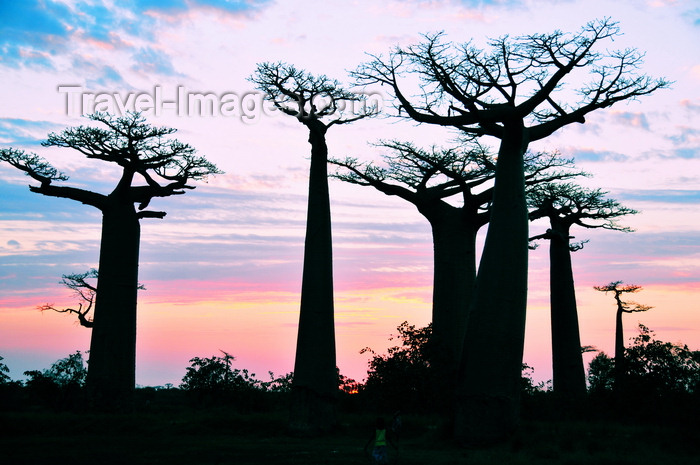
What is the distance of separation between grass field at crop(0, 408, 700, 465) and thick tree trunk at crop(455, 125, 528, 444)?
44cm

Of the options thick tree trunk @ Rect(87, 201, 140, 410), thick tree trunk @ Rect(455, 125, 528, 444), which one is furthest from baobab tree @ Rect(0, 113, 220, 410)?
thick tree trunk @ Rect(455, 125, 528, 444)

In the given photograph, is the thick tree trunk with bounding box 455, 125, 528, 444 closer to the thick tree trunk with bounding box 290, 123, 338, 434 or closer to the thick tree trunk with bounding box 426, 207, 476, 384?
the thick tree trunk with bounding box 290, 123, 338, 434

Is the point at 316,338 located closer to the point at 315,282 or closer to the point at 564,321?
the point at 315,282

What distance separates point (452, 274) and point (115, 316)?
29.1 feet

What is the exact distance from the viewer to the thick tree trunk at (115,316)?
18.4 metres

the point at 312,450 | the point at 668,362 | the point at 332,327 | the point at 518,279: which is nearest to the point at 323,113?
the point at 332,327

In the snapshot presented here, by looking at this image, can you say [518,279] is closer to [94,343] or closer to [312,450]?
[312,450]

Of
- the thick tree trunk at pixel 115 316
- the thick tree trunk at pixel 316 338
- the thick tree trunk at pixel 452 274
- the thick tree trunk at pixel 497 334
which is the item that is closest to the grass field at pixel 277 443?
the thick tree trunk at pixel 497 334

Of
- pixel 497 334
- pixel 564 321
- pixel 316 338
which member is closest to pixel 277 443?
pixel 316 338

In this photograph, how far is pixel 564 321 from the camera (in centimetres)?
2194

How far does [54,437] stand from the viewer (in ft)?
49.5

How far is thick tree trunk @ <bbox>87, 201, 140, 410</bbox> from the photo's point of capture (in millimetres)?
18359

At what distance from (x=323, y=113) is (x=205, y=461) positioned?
9235mm

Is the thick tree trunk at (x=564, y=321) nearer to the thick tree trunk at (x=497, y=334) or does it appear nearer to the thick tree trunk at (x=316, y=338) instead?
the thick tree trunk at (x=316, y=338)
